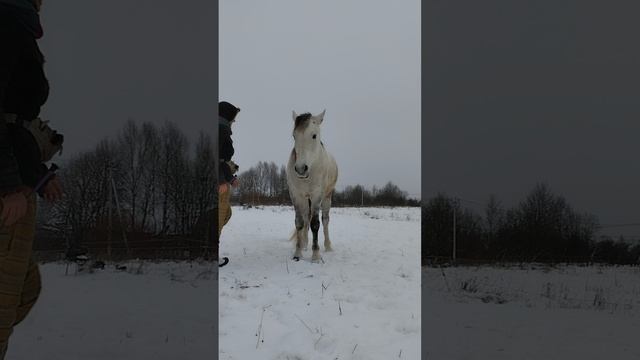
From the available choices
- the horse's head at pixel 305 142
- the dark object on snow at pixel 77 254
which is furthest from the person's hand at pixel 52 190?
the dark object on snow at pixel 77 254

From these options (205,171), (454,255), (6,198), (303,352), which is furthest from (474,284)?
(6,198)

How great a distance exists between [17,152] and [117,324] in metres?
2.24

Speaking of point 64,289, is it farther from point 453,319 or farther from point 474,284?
point 474,284

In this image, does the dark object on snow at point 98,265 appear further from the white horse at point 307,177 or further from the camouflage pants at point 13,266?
the camouflage pants at point 13,266

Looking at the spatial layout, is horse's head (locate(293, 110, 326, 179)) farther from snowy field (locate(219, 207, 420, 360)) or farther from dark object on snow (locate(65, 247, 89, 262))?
dark object on snow (locate(65, 247, 89, 262))

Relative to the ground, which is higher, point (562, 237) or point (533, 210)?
point (533, 210)

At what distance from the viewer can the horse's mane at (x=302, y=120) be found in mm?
5191

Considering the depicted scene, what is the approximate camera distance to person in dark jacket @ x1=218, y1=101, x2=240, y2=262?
4289 millimetres

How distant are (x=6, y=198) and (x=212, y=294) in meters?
2.31

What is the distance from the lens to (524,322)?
350cm

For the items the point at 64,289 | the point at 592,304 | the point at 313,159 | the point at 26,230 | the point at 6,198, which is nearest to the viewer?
the point at 6,198

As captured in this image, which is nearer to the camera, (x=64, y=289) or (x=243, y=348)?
(x=243, y=348)

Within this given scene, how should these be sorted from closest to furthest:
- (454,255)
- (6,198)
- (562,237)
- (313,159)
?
(6,198)
(313,159)
(454,255)
(562,237)

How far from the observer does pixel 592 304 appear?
4707 millimetres
